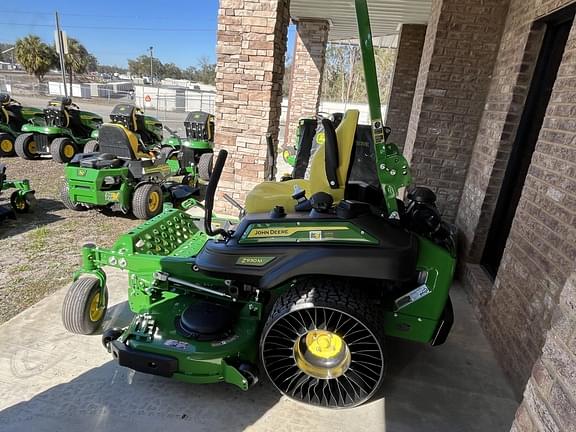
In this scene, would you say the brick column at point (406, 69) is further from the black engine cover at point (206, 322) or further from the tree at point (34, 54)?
the tree at point (34, 54)

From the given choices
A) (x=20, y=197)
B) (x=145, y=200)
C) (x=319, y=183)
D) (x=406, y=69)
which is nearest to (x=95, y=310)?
(x=319, y=183)

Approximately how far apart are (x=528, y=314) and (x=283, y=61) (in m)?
3.79

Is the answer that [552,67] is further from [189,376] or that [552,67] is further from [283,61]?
[189,376]

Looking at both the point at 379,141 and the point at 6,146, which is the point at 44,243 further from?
the point at 6,146

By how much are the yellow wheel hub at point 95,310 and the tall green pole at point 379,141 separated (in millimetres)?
2080

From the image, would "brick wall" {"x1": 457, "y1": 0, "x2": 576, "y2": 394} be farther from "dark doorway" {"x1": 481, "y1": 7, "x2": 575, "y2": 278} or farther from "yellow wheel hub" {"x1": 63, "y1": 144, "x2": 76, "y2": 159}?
"yellow wheel hub" {"x1": 63, "y1": 144, "x2": 76, "y2": 159}

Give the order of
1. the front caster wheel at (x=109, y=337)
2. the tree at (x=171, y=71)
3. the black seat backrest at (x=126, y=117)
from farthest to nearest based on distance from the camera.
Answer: the tree at (x=171, y=71) < the black seat backrest at (x=126, y=117) < the front caster wheel at (x=109, y=337)

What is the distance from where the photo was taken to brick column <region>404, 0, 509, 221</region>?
13.2 feet

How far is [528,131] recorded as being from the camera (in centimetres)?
341

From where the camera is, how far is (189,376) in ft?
7.09

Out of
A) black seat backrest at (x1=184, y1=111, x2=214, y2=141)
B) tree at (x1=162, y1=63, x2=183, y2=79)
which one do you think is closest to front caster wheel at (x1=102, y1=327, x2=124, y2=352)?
black seat backrest at (x1=184, y1=111, x2=214, y2=141)

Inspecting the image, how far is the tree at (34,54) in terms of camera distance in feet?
96.6

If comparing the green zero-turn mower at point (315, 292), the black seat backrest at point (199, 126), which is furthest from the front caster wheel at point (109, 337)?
the black seat backrest at point (199, 126)

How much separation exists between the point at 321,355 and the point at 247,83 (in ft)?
11.4
